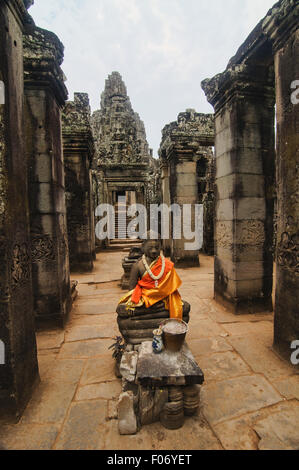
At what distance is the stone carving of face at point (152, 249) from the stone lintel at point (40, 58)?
3136mm

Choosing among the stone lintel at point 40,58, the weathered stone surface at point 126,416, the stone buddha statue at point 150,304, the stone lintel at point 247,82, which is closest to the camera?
the weathered stone surface at point 126,416

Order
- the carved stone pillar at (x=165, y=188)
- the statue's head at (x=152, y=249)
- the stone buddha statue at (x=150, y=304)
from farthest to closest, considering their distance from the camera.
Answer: the carved stone pillar at (x=165, y=188) < the statue's head at (x=152, y=249) < the stone buddha statue at (x=150, y=304)

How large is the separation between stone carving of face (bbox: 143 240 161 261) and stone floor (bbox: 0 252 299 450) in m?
1.46

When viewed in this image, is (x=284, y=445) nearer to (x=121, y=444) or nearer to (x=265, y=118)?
(x=121, y=444)

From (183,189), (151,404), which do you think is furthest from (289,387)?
(183,189)

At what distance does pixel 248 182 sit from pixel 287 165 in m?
1.53

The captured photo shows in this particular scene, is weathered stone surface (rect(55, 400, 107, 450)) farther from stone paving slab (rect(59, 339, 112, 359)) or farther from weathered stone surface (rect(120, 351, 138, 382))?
stone paving slab (rect(59, 339, 112, 359))

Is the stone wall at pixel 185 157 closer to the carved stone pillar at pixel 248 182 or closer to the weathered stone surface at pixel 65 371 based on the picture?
the carved stone pillar at pixel 248 182

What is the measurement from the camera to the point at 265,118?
4289mm

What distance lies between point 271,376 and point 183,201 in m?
6.34

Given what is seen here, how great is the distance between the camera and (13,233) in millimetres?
2117

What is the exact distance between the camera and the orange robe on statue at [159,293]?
2840 mm

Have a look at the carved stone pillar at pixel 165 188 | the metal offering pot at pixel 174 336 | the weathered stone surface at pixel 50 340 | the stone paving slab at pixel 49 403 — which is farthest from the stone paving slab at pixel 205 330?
the carved stone pillar at pixel 165 188

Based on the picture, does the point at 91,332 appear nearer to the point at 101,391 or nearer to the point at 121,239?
the point at 101,391
